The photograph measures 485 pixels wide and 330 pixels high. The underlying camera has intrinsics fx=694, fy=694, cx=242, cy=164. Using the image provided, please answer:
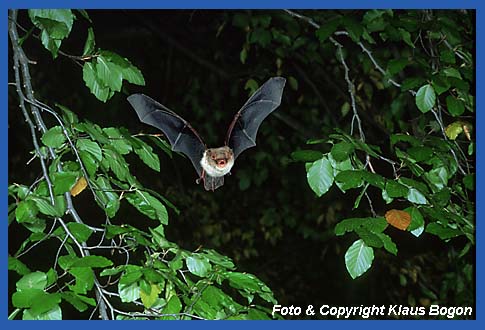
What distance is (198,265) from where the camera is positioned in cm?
86

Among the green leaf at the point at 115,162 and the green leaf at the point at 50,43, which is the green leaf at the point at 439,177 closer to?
the green leaf at the point at 115,162

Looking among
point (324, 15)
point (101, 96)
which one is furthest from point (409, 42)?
point (101, 96)

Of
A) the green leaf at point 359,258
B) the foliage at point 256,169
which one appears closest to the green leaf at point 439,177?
the foliage at point 256,169

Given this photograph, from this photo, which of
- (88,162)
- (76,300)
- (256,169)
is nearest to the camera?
(76,300)

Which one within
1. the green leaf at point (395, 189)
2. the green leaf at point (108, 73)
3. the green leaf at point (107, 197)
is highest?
the green leaf at point (108, 73)

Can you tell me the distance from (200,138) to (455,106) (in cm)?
42

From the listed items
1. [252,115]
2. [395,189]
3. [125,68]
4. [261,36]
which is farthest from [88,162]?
[261,36]

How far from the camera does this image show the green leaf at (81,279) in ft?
2.55

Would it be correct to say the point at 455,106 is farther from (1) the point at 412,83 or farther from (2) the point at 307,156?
(2) the point at 307,156

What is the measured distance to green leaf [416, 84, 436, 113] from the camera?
1.11m

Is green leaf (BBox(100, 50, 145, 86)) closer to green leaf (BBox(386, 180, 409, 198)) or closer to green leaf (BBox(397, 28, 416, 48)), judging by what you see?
green leaf (BBox(386, 180, 409, 198))

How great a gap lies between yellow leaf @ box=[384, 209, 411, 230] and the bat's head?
0.24m

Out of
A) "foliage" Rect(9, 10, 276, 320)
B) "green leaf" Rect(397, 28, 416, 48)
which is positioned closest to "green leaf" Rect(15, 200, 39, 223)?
"foliage" Rect(9, 10, 276, 320)

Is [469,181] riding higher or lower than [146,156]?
lower
